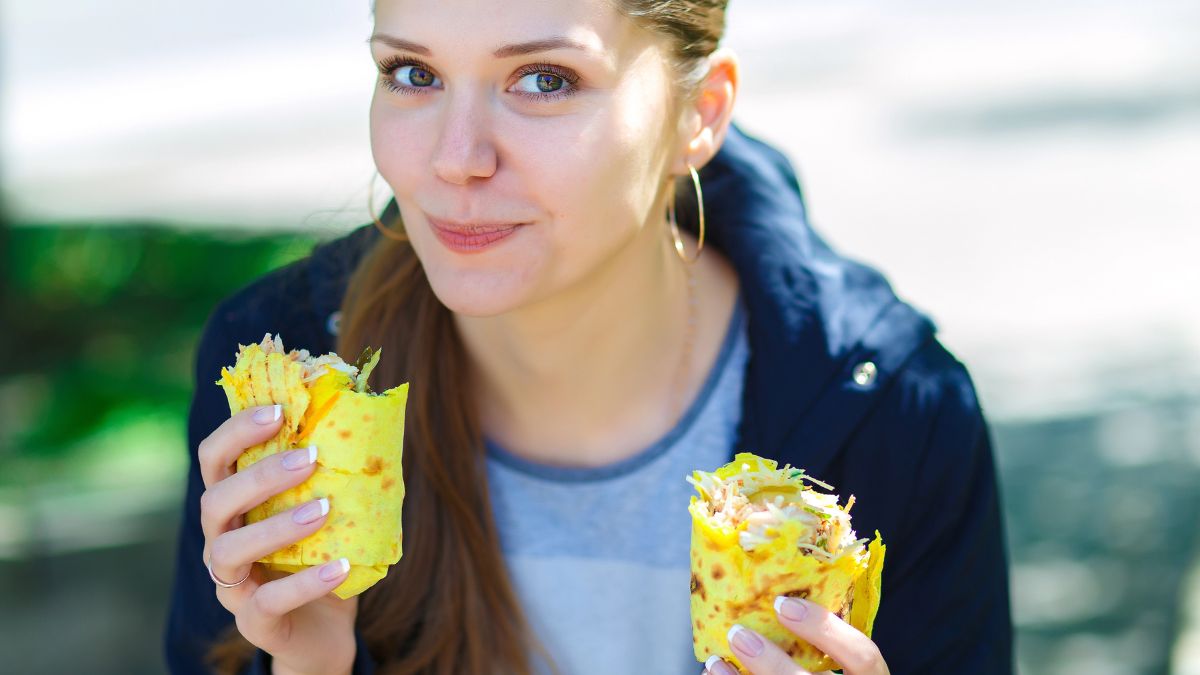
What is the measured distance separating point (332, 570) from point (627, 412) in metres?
0.95

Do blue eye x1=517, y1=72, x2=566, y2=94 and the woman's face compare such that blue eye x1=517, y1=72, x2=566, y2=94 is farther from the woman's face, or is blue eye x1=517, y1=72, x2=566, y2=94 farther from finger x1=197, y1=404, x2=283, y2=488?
finger x1=197, y1=404, x2=283, y2=488

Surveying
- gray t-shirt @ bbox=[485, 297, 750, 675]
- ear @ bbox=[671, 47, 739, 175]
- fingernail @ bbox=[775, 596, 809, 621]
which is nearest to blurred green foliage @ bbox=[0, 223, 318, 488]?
gray t-shirt @ bbox=[485, 297, 750, 675]

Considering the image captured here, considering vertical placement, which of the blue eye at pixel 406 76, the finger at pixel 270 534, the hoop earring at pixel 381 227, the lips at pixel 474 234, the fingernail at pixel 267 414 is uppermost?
the blue eye at pixel 406 76

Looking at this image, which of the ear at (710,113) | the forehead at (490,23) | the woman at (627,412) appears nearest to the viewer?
the forehead at (490,23)

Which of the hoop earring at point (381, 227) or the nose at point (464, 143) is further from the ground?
the nose at point (464, 143)

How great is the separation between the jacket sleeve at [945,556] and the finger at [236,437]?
1274 mm

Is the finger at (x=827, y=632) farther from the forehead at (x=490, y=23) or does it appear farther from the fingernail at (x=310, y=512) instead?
the forehead at (x=490, y=23)

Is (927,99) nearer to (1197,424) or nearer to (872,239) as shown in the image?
(872,239)

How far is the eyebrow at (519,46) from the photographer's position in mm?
2324

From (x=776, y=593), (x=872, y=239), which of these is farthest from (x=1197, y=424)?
(x=776, y=593)

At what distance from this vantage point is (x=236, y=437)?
214 centimetres

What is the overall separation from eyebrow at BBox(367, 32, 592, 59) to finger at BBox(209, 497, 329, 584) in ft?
2.48

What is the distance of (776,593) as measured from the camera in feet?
6.82

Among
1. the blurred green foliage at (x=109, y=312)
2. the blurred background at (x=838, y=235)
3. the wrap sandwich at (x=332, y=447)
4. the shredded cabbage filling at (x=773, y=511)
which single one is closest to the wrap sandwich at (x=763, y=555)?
the shredded cabbage filling at (x=773, y=511)
